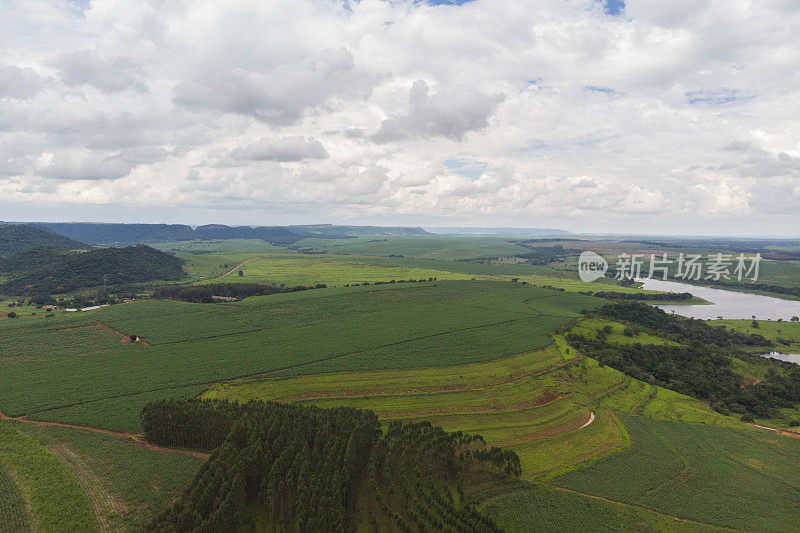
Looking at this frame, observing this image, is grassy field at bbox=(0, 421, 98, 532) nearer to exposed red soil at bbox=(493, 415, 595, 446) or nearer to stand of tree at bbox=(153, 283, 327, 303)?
exposed red soil at bbox=(493, 415, 595, 446)

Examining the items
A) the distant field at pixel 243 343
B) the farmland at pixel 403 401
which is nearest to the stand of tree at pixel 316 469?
the farmland at pixel 403 401

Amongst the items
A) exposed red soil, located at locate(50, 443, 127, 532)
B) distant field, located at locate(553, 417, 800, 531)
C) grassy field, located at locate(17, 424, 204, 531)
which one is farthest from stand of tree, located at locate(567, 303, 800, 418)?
exposed red soil, located at locate(50, 443, 127, 532)

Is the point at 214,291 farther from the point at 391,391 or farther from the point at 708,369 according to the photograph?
the point at 708,369

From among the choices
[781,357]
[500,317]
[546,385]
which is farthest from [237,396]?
[781,357]

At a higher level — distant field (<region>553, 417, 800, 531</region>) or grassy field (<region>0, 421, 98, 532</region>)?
distant field (<region>553, 417, 800, 531</region>)

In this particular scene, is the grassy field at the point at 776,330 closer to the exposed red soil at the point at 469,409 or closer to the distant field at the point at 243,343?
the distant field at the point at 243,343

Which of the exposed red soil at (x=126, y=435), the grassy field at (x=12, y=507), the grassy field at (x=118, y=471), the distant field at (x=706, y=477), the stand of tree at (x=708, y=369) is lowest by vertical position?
the exposed red soil at (x=126, y=435)

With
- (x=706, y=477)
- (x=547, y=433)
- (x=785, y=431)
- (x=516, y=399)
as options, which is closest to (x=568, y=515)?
(x=547, y=433)
